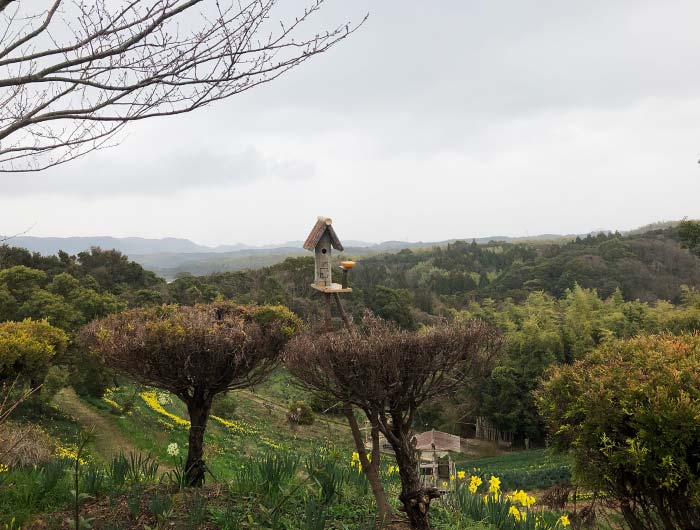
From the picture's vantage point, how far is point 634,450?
3924 millimetres

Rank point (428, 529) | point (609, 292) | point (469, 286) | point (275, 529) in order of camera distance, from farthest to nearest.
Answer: point (469, 286) < point (609, 292) < point (428, 529) < point (275, 529)

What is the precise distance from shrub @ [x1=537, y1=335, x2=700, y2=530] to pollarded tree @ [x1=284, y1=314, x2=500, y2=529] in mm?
1046

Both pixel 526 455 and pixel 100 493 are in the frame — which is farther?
pixel 526 455

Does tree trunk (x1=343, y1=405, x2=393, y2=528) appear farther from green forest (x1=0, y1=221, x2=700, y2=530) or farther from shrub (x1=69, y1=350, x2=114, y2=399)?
shrub (x1=69, y1=350, x2=114, y2=399)

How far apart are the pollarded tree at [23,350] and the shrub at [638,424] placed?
339 inches

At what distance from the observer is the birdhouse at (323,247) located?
4812mm

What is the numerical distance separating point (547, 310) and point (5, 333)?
31.6 meters

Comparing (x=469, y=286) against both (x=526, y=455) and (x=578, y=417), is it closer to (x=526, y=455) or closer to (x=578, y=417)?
(x=526, y=455)

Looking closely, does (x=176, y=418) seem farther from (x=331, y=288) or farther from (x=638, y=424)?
(x=638, y=424)

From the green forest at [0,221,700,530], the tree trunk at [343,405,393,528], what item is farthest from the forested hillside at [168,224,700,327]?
the tree trunk at [343,405,393,528]

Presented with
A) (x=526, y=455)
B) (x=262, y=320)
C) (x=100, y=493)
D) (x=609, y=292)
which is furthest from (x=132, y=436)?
(x=609, y=292)

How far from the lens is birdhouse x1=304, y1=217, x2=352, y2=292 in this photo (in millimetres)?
4812

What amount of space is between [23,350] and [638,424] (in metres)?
9.42

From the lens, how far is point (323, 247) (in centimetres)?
494
